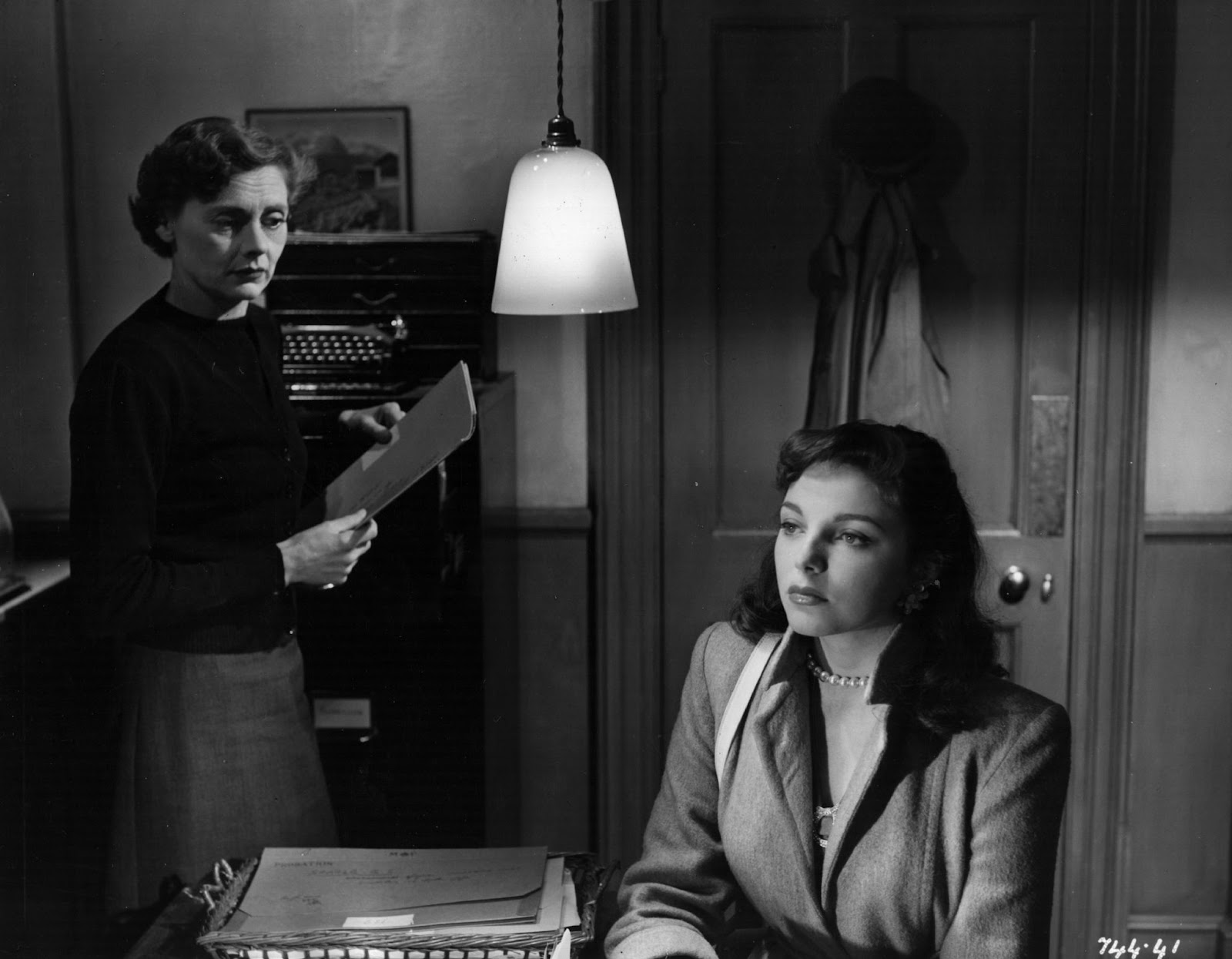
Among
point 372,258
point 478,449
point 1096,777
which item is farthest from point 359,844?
point 1096,777

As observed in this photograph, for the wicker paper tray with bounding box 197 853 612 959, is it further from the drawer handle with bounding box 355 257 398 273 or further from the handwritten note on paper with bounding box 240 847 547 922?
the drawer handle with bounding box 355 257 398 273

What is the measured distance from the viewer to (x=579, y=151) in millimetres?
2014

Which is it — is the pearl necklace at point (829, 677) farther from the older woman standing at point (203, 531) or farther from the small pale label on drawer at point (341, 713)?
the small pale label on drawer at point (341, 713)

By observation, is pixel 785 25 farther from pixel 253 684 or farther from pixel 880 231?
pixel 253 684

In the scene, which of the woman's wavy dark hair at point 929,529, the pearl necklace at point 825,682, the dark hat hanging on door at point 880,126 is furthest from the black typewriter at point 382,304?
the pearl necklace at point 825,682

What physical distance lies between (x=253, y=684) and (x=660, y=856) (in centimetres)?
93

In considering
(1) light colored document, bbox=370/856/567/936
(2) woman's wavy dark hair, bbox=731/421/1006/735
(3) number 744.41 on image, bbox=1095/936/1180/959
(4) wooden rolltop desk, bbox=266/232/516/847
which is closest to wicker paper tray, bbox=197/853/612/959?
(1) light colored document, bbox=370/856/567/936

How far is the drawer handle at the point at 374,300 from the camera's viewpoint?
8.04ft

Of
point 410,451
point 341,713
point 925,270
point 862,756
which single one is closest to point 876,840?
point 862,756

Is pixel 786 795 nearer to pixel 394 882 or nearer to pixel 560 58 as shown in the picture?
pixel 394 882

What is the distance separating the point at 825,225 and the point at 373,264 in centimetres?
90

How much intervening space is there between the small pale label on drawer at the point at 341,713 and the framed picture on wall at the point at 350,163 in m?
0.92

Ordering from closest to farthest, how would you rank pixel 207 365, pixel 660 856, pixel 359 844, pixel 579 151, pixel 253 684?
pixel 660 856 → pixel 579 151 → pixel 207 365 → pixel 253 684 → pixel 359 844

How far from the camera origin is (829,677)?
170 centimetres
